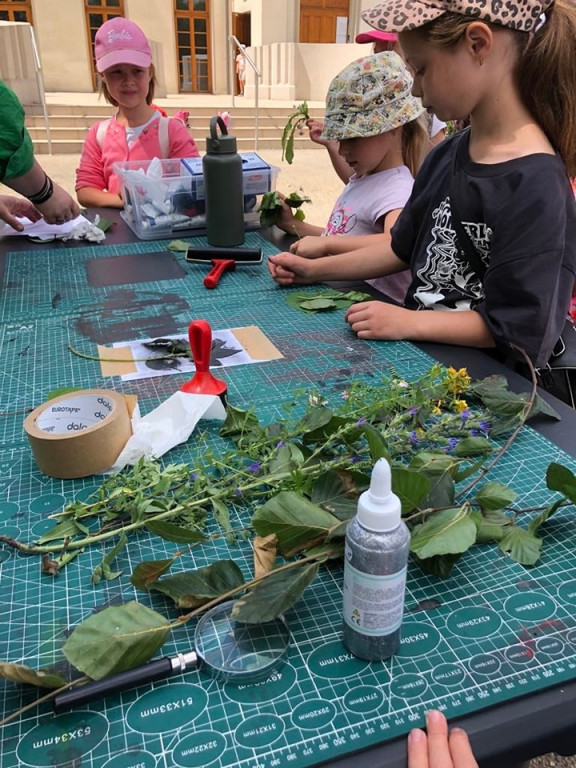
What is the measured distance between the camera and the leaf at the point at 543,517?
84 cm

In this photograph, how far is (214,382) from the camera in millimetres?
1194

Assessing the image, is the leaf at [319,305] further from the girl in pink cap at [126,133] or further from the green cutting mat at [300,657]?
the girl in pink cap at [126,133]

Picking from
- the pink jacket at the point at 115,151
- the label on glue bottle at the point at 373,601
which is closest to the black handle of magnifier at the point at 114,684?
the label on glue bottle at the point at 373,601

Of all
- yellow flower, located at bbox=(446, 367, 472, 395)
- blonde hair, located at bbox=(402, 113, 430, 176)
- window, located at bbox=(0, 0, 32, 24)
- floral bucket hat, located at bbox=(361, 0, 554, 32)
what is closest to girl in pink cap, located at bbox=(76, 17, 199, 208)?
blonde hair, located at bbox=(402, 113, 430, 176)

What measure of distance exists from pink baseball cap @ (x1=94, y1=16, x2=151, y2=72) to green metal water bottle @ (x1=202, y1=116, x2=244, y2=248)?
100 cm

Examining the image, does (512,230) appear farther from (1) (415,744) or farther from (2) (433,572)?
(1) (415,744)

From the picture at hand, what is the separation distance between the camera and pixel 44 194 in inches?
87.4

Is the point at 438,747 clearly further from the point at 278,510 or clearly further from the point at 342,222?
the point at 342,222

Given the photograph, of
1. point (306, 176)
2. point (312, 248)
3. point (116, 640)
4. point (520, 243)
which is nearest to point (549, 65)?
point (520, 243)

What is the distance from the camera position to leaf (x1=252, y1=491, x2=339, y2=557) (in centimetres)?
76

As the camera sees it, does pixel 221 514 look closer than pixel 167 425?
Yes

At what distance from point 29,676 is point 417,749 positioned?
1.27ft

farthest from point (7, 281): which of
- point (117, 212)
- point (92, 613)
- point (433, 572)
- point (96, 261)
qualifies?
point (433, 572)

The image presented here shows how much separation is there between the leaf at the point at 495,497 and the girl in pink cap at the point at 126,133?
8.30 ft
